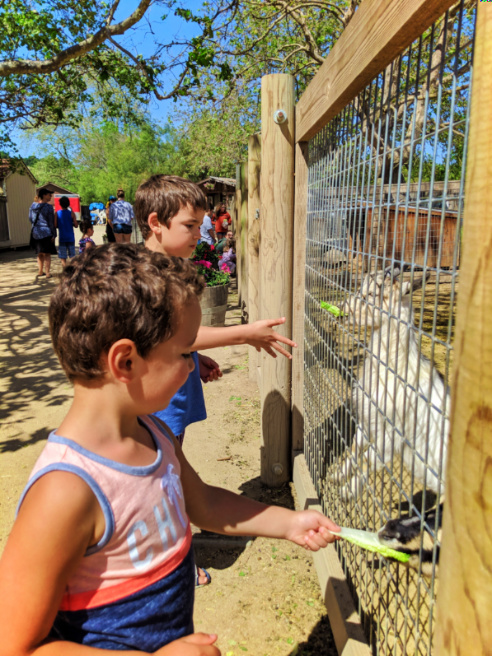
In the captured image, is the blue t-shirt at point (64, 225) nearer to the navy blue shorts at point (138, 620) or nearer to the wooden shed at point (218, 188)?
the wooden shed at point (218, 188)

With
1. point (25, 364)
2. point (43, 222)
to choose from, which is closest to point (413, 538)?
point (25, 364)

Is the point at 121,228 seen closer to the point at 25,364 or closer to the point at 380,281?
the point at 25,364

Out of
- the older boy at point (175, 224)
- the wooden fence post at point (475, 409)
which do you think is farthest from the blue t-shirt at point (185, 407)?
the wooden fence post at point (475, 409)

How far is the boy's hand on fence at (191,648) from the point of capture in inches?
40.2

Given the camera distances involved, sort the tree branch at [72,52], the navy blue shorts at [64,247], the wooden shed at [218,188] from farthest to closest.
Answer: the wooden shed at [218,188]
the navy blue shorts at [64,247]
the tree branch at [72,52]

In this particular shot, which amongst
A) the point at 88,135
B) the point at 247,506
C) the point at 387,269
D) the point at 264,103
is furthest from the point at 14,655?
the point at 88,135

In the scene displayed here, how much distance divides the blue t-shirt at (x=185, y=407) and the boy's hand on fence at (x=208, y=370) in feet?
0.26

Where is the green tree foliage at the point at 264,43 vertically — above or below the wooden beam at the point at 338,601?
above

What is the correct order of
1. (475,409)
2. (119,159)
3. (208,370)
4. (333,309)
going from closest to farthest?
(475,409), (333,309), (208,370), (119,159)

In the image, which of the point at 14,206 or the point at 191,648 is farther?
the point at 14,206

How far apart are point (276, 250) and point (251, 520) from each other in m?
2.05

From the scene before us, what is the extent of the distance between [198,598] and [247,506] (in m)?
1.39

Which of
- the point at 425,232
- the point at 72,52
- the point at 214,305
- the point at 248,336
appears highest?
the point at 72,52

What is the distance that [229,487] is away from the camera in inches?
142
